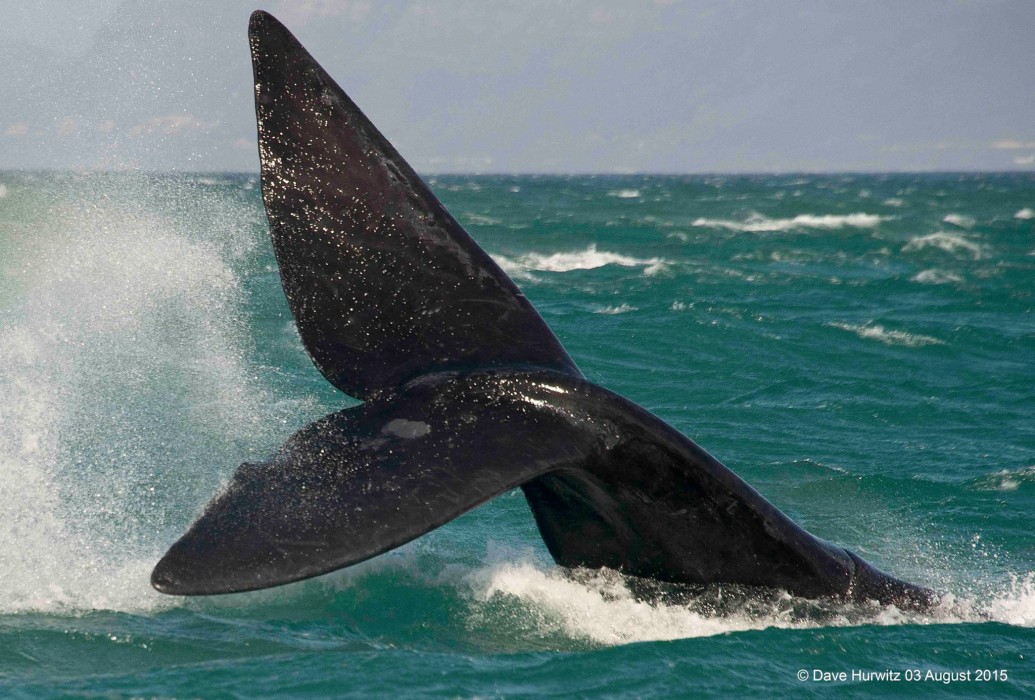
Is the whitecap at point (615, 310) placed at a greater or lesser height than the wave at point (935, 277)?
lesser

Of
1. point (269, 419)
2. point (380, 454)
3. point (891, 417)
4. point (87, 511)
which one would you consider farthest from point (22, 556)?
point (891, 417)

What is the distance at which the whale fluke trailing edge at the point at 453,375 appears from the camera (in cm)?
515

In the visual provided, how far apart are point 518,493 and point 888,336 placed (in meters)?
11.0

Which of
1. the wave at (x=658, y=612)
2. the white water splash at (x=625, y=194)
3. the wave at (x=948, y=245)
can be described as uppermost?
the white water splash at (x=625, y=194)

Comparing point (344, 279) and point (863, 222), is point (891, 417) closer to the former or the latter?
point (344, 279)

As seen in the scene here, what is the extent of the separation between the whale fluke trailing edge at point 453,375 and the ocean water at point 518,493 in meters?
0.37

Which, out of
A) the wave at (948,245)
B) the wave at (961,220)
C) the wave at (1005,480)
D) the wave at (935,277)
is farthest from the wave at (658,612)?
the wave at (961,220)

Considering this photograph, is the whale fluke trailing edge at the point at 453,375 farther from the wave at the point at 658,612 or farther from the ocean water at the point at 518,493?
the ocean water at the point at 518,493

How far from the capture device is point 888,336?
19.1 m

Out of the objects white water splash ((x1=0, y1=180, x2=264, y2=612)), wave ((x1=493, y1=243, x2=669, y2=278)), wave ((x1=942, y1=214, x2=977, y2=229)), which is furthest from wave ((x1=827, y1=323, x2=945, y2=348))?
wave ((x1=942, y1=214, x2=977, y2=229))

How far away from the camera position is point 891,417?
537 inches

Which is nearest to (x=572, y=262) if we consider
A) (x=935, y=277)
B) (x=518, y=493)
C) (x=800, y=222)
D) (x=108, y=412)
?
(x=935, y=277)

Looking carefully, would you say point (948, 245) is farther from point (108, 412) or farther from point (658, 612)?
point (658, 612)

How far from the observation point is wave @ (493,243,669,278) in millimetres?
30152
